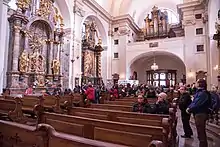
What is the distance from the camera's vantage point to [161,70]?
2272 cm

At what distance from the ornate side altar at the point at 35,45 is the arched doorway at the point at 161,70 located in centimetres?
1053

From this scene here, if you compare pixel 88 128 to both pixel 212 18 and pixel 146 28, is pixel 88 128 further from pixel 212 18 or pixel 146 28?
pixel 146 28

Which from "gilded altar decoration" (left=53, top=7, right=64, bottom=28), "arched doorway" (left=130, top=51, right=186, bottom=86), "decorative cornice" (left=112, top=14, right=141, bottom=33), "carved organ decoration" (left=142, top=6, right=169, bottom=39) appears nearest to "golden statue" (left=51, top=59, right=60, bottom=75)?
"gilded altar decoration" (left=53, top=7, right=64, bottom=28)

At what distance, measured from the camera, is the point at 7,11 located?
10414 millimetres

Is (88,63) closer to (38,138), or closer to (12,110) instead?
(12,110)

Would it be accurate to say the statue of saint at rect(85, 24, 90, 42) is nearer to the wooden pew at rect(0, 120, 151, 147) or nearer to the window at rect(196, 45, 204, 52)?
the window at rect(196, 45, 204, 52)

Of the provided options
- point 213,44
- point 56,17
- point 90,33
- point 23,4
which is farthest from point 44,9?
point 213,44

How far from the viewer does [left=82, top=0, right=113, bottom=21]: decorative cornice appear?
669 inches

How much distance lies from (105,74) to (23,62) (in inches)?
384

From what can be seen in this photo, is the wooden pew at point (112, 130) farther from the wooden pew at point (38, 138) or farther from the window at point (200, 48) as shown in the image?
the window at point (200, 48)

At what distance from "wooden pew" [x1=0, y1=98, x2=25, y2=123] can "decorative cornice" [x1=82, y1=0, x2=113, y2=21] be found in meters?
13.4

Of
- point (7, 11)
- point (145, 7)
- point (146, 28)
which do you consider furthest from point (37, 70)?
point (145, 7)

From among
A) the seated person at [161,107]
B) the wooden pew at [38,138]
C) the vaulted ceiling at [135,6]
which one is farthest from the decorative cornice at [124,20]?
the wooden pew at [38,138]

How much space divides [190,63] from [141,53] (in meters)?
4.68
